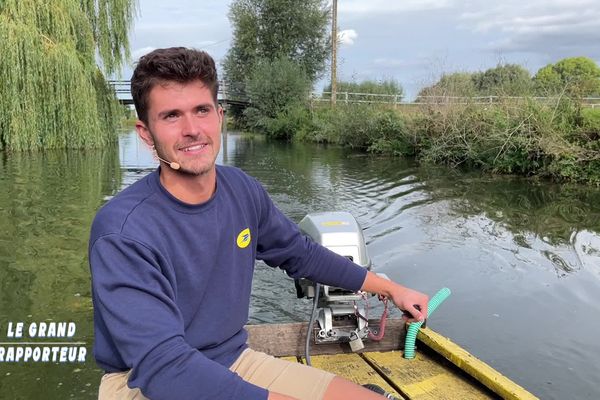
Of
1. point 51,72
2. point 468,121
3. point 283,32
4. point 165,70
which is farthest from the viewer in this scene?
point 283,32

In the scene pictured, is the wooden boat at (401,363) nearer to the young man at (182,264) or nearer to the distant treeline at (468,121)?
the young man at (182,264)

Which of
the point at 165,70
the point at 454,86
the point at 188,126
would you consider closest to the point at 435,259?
the point at 188,126

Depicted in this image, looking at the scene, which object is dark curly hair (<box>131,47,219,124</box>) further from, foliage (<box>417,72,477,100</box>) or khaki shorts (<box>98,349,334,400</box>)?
foliage (<box>417,72,477,100</box>)

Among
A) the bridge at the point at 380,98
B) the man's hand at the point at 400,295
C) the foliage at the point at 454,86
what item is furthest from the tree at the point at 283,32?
the man's hand at the point at 400,295

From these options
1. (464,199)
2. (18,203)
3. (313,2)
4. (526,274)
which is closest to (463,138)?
(464,199)

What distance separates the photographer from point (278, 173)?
15836mm

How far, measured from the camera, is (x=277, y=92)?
116 ft

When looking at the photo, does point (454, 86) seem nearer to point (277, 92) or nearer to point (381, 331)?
point (381, 331)

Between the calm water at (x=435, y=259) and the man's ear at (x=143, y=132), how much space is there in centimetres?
252

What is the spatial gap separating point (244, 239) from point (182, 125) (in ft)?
1.66

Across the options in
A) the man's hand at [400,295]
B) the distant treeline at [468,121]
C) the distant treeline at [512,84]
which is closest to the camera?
the man's hand at [400,295]

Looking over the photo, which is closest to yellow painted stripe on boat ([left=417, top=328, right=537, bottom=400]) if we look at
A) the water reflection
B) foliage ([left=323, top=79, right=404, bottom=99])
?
the water reflection

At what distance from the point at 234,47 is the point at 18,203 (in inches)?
1373

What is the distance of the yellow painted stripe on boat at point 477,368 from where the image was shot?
2666 millimetres
